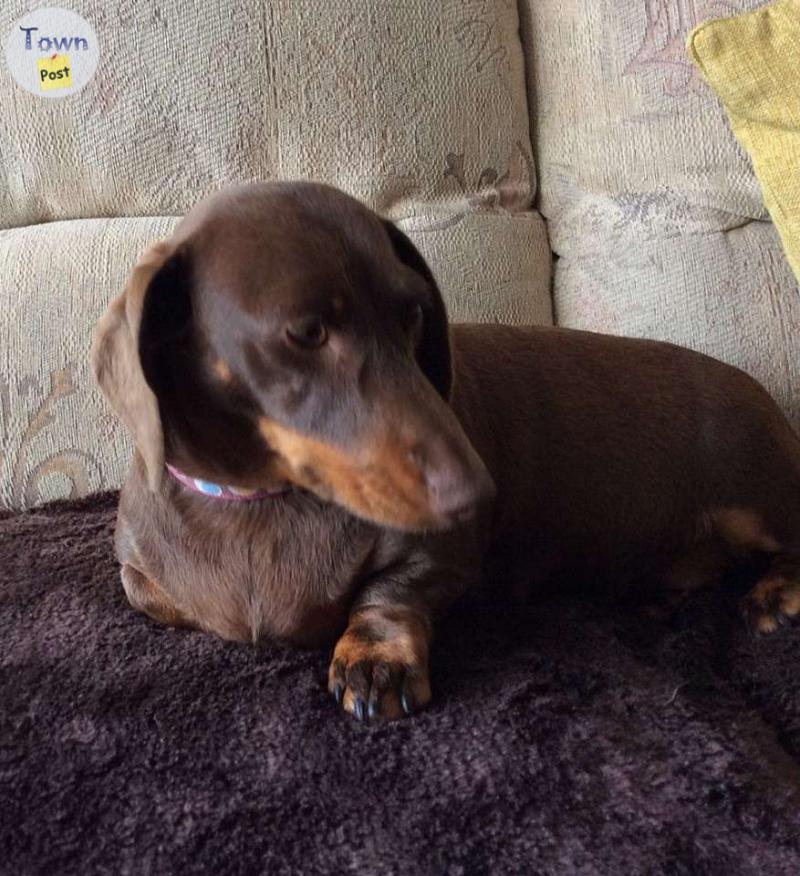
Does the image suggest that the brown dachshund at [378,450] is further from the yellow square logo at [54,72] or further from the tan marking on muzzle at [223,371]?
the yellow square logo at [54,72]

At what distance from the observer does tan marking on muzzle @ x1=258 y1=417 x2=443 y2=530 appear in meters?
0.96

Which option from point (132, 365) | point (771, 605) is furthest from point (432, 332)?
point (771, 605)

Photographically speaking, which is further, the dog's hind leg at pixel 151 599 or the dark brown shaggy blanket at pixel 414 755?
the dog's hind leg at pixel 151 599

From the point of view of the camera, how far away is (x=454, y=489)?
3.09 ft

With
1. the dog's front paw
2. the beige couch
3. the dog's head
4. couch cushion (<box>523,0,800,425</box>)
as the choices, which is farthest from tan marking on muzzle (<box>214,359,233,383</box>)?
couch cushion (<box>523,0,800,425</box>)

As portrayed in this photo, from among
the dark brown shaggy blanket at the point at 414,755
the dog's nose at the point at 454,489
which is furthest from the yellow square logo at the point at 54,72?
the dog's nose at the point at 454,489

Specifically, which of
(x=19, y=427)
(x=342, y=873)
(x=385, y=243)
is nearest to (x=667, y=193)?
(x=385, y=243)

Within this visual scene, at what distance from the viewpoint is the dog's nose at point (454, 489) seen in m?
0.94

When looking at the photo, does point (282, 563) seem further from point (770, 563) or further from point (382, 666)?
point (770, 563)

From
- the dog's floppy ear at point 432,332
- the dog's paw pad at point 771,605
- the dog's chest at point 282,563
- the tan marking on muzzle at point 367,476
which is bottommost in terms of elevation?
the dog's paw pad at point 771,605

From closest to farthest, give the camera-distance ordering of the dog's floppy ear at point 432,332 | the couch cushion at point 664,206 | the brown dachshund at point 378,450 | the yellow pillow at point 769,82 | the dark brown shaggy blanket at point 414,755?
the dark brown shaggy blanket at point 414,755 → the brown dachshund at point 378,450 → the dog's floppy ear at point 432,332 → the yellow pillow at point 769,82 → the couch cushion at point 664,206

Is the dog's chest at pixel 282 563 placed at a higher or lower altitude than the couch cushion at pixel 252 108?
lower

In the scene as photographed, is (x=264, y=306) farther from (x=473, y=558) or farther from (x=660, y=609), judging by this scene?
(x=660, y=609)

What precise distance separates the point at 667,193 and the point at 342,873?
1.35m
